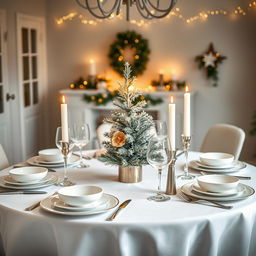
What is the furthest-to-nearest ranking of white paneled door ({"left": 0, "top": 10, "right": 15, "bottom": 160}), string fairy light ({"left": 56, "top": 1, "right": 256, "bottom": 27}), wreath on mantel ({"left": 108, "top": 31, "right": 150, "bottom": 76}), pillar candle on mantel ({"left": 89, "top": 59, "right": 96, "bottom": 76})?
1. pillar candle on mantel ({"left": 89, "top": 59, "right": 96, "bottom": 76})
2. wreath on mantel ({"left": 108, "top": 31, "right": 150, "bottom": 76})
3. string fairy light ({"left": 56, "top": 1, "right": 256, "bottom": 27})
4. white paneled door ({"left": 0, "top": 10, "right": 15, "bottom": 160})

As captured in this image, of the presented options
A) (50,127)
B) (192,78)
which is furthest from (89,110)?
(192,78)

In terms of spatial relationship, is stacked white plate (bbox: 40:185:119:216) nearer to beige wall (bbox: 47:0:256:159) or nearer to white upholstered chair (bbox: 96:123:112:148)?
white upholstered chair (bbox: 96:123:112:148)

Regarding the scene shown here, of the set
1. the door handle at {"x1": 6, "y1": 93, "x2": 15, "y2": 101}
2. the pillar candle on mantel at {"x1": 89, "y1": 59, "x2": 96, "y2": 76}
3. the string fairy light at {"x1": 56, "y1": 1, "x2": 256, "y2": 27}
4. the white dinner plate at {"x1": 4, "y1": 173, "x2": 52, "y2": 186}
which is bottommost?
the white dinner plate at {"x1": 4, "y1": 173, "x2": 52, "y2": 186}

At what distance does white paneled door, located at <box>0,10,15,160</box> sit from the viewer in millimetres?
5230

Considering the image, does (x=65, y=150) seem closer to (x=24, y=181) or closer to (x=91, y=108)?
(x=24, y=181)

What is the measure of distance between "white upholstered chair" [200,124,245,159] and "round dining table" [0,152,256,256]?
1148 millimetres

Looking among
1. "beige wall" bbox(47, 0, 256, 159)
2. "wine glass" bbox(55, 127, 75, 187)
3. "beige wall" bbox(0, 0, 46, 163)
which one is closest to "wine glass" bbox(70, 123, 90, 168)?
"wine glass" bbox(55, 127, 75, 187)

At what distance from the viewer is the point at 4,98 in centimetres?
534

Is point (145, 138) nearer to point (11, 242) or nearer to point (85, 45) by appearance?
point (11, 242)

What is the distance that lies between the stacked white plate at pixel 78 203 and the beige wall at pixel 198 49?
391cm

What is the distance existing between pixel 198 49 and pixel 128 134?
3.61 m

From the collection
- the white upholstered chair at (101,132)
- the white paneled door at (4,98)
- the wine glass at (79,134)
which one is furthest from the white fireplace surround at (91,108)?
the wine glass at (79,134)

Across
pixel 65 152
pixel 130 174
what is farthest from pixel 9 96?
pixel 130 174

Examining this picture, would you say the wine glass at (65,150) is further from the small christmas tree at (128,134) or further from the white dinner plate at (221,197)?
the white dinner plate at (221,197)
